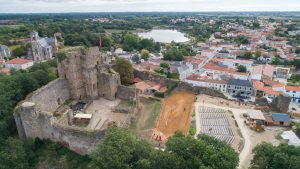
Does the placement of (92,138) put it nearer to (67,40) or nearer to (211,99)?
(211,99)

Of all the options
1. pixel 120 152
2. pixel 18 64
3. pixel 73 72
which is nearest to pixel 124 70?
pixel 73 72

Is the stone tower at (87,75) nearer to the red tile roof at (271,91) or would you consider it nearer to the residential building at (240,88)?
the residential building at (240,88)

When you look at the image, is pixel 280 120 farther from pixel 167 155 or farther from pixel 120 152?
pixel 120 152

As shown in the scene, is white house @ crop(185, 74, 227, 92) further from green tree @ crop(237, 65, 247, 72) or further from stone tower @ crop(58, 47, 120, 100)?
stone tower @ crop(58, 47, 120, 100)

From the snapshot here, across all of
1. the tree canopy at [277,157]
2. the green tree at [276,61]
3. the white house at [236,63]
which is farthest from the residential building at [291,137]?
the green tree at [276,61]

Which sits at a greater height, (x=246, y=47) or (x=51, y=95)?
(x=51, y=95)

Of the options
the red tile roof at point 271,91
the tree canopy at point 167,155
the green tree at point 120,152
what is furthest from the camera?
the red tile roof at point 271,91

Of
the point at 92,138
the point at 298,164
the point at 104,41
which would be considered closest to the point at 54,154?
the point at 92,138
